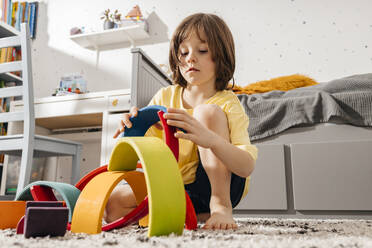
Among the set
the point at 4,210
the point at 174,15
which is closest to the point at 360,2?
the point at 174,15

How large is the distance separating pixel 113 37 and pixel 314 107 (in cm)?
183

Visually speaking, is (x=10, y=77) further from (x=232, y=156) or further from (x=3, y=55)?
(x=232, y=156)

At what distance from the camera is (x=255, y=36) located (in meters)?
2.37

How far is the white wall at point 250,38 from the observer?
2.18 meters

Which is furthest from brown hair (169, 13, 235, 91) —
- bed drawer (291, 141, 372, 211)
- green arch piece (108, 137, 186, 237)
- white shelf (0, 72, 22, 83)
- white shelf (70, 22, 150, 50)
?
white shelf (0, 72, 22, 83)

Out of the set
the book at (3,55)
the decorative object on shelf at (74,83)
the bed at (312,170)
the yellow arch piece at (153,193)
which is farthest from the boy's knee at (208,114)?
the book at (3,55)

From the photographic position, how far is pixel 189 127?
59 cm

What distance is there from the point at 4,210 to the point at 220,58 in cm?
64

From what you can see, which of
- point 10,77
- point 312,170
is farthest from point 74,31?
point 312,170

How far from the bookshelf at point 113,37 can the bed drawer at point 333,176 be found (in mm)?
1693

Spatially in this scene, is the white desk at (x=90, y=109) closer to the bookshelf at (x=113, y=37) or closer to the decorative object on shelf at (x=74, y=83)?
the decorative object on shelf at (x=74, y=83)

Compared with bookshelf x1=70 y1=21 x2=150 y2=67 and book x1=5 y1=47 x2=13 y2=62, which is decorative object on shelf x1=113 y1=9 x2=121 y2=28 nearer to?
bookshelf x1=70 y1=21 x2=150 y2=67

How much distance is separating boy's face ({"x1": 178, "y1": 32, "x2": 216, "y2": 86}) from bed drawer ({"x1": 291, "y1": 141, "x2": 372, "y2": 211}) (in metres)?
0.62

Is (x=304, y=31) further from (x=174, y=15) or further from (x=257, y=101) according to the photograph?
(x=257, y=101)
